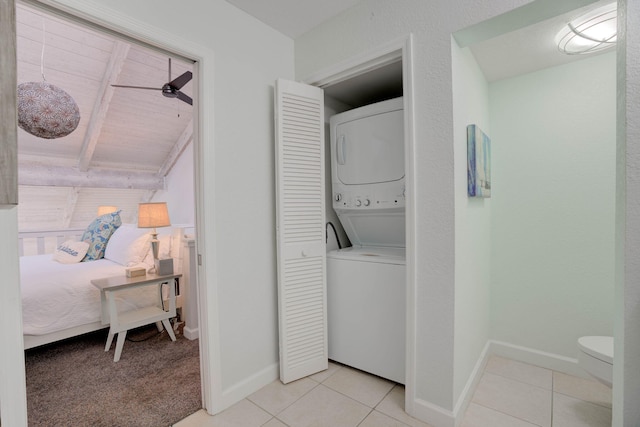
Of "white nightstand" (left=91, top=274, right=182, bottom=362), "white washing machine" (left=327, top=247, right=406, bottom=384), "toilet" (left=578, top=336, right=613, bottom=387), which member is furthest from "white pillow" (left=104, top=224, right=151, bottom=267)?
"toilet" (left=578, top=336, right=613, bottom=387)

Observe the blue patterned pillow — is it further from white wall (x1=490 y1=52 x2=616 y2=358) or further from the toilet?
the toilet

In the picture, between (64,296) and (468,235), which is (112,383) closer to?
(64,296)

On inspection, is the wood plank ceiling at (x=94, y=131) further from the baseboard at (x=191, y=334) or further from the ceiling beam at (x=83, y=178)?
the baseboard at (x=191, y=334)

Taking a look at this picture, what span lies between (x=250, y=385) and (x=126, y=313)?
146 centimetres

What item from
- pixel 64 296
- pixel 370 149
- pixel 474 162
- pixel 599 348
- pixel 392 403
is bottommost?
pixel 392 403

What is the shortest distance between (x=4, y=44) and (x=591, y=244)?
291cm

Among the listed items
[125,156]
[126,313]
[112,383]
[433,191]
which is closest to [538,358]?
[433,191]

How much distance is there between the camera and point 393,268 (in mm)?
1959

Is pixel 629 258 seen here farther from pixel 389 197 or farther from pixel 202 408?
pixel 202 408

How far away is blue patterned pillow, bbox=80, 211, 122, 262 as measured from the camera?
129 inches

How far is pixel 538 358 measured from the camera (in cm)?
224

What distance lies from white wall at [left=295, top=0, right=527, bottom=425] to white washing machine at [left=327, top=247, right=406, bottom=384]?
257mm

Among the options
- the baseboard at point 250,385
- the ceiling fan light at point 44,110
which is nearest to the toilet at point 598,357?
the baseboard at point 250,385

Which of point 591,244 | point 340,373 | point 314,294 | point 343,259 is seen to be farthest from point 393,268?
point 591,244
